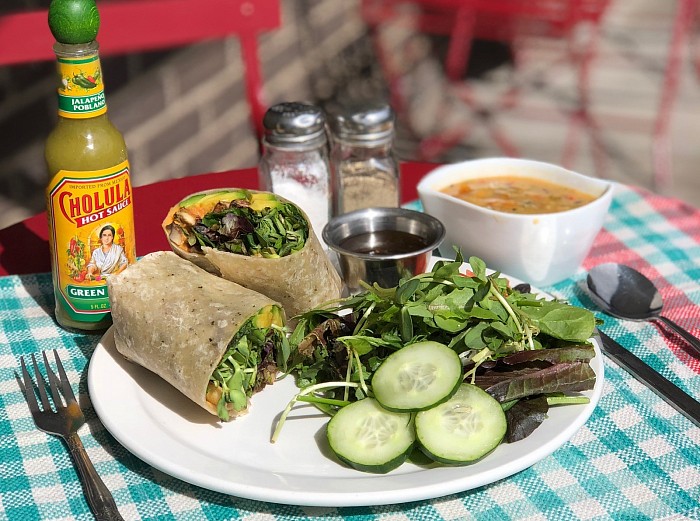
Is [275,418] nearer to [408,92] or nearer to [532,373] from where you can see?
[532,373]

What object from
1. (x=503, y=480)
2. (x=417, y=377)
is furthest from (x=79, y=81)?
(x=503, y=480)

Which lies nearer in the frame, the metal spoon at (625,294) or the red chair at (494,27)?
the metal spoon at (625,294)

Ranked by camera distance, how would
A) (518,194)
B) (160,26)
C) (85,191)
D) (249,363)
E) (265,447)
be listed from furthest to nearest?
(160,26), (518,194), (85,191), (249,363), (265,447)

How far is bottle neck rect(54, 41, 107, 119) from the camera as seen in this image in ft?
5.87

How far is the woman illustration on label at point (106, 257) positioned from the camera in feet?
6.38

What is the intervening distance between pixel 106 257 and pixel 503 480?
1.00m

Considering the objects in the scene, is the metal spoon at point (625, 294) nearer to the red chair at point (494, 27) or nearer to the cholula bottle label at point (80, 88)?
the cholula bottle label at point (80, 88)

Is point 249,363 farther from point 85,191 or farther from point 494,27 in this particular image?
point 494,27

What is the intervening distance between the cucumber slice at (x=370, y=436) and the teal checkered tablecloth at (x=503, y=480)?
89mm

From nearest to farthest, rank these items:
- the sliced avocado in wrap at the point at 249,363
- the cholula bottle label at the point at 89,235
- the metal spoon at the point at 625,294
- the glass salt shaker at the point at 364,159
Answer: the sliced avocado in wrap at the point at 249,363 → the cholula bottle label at the point at 89,235 → the metal spoon at the point at 625,294 → the glass salt shaker at the point at 364,159

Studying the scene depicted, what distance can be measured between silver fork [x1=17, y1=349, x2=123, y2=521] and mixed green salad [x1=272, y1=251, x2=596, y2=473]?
1.06 feet

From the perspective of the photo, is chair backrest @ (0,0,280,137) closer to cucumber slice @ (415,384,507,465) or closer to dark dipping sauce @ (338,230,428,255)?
dark dipping sauce @ (338,230,428,255)

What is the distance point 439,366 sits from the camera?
1543mm

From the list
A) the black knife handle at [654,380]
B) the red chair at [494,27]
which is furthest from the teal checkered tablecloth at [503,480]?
the red chair at [494,27]
